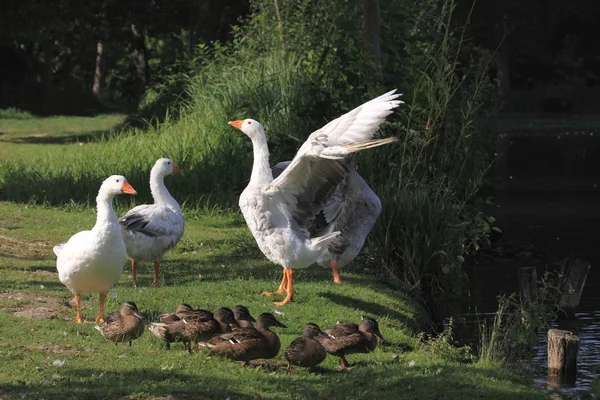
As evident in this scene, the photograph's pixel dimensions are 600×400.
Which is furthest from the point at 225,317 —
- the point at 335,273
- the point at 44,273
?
the point at 44,273

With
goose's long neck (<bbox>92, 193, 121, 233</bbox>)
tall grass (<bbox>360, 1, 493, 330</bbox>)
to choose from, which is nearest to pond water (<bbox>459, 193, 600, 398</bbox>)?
tall grass (<bbox>360, 1, 493, 330</bbox>)

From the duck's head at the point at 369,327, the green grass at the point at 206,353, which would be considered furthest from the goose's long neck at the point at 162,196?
the duck's head at the point at 369,327

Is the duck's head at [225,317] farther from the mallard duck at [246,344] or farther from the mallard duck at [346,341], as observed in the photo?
the mallard duck at [346,341]

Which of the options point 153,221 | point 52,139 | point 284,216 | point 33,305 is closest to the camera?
point 33,305

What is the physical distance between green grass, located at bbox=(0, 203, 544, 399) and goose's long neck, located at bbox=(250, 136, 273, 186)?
104 cm

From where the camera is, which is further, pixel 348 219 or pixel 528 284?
pixel 528 284

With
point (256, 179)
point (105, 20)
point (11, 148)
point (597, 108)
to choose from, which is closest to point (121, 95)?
point (105, 20)

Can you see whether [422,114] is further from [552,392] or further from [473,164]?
[552,392]

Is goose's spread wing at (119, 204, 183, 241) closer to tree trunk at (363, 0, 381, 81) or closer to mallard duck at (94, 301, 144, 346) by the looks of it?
mallard duck at (94, 301, 144, 346)

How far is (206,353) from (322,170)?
7.81 feet

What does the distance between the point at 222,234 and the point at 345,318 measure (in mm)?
4484

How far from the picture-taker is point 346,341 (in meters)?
7.84

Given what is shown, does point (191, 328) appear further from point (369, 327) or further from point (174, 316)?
point (369, 327)

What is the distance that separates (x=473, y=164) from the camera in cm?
1398
